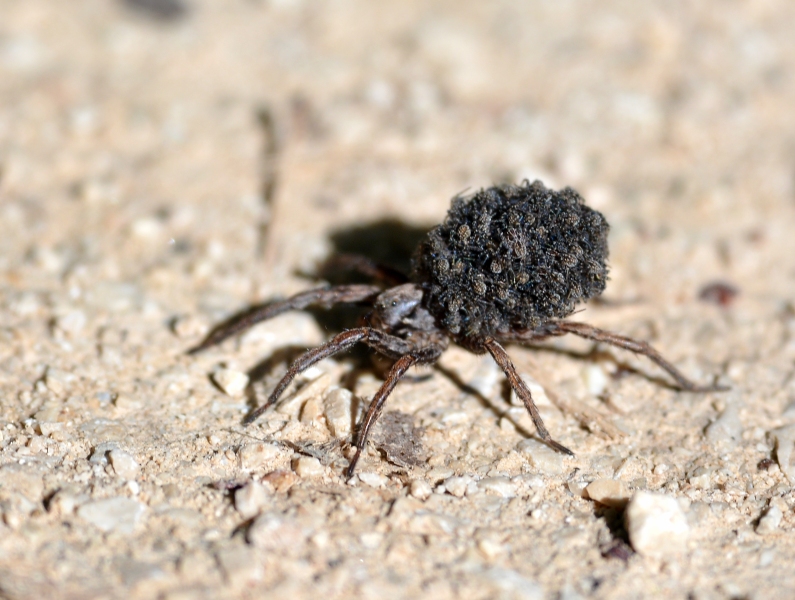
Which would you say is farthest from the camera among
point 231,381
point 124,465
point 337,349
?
point 231,381

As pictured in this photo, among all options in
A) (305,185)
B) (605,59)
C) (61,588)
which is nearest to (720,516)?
(61,588)

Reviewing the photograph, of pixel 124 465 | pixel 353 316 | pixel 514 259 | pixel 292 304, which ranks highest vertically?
pixel 514 259

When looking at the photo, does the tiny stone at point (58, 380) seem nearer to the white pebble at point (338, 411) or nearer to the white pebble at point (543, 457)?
the white pebble at point (338, 411)

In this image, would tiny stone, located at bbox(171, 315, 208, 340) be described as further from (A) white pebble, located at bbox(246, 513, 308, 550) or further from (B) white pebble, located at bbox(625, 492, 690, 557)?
(B) white pebble, located at bbox(625, 492, 690, 557)

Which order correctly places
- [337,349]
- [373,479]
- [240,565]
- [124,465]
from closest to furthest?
[240,565]
[124,465]
[373,479]
[337,349]

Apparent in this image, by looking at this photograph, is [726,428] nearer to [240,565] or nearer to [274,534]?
[274,534]

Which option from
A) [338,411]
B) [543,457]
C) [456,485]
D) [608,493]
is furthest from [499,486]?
[338,411]

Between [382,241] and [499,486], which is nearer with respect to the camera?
[499,486]
